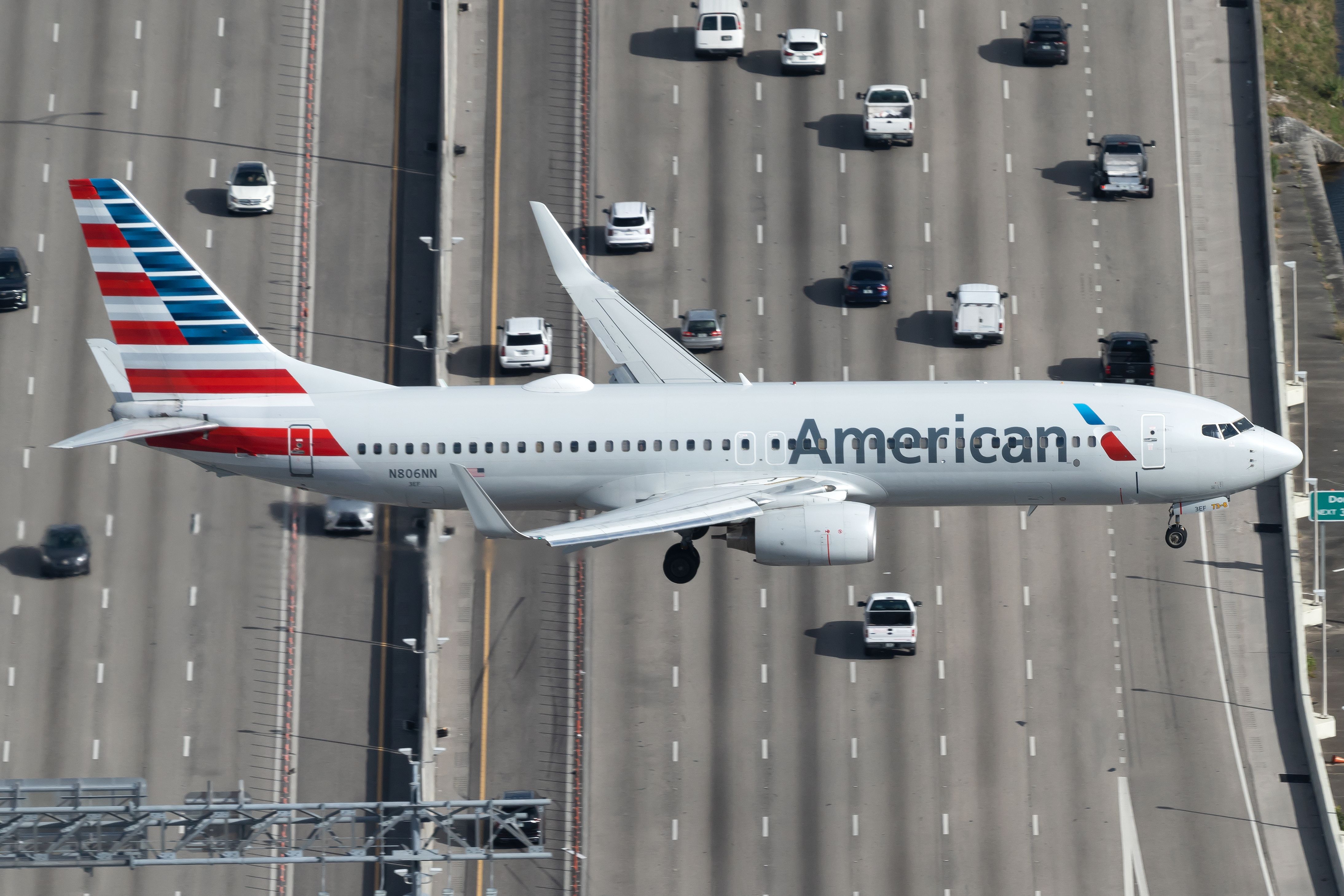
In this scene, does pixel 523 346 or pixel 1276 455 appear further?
pixel 523 346

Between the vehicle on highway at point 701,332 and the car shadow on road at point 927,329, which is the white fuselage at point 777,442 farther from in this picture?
the car shadow on road at point 927,329

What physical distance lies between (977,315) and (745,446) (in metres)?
36.9

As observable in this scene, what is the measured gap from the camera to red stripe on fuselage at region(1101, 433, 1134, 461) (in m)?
79.3

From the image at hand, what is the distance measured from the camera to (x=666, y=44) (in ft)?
406

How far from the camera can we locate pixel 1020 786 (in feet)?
330

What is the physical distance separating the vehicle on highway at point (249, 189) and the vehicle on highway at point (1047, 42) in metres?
49.5

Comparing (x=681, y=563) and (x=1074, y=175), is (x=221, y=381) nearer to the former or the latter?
(x=681, y=563)

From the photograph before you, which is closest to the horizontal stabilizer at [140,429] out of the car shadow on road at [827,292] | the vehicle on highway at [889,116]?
the car shadow on road at [827,292]

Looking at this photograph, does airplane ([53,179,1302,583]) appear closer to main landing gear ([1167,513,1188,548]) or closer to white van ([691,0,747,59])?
main landing gear ([1167,513,1188,548])

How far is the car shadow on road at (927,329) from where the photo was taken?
113375 mm

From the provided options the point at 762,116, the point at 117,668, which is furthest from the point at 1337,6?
the point at 117,668

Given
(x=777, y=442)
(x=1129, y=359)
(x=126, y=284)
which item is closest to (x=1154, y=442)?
(x=777, y=442)

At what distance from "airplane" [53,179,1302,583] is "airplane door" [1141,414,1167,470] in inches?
4.1

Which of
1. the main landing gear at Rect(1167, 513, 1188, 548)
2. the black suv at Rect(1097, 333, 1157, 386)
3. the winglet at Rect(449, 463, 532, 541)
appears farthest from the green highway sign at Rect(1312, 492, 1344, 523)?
the winglet at Rect(449, 463, 532, 541)
